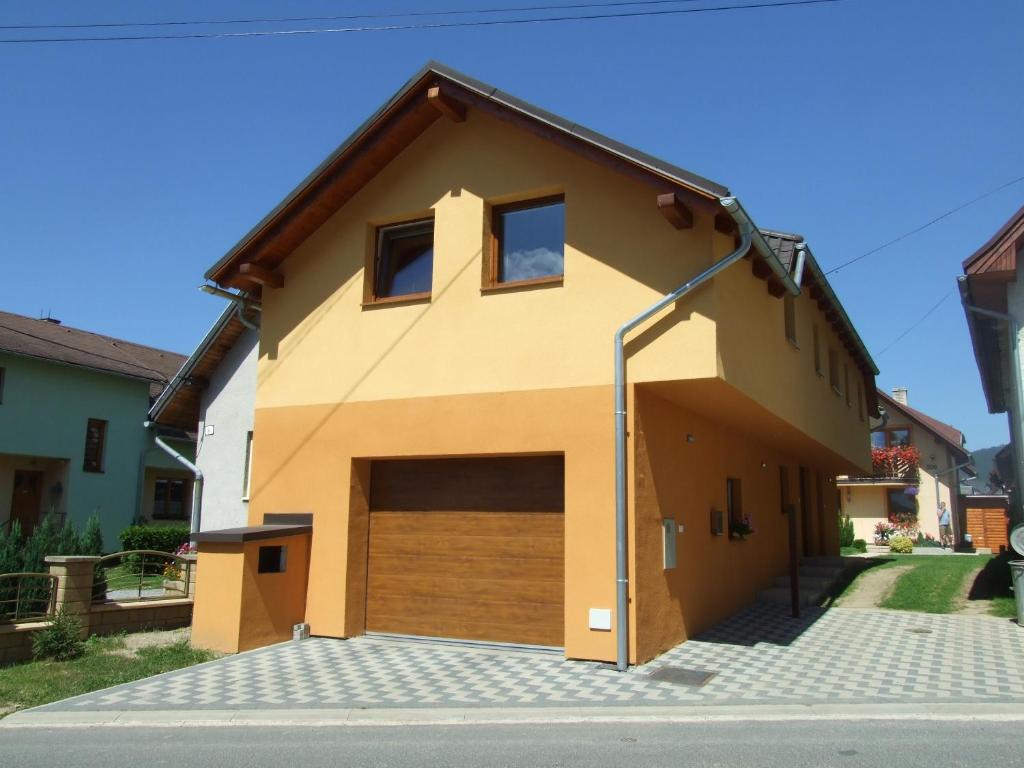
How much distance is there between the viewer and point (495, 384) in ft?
32.3

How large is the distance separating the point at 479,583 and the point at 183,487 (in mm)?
20284

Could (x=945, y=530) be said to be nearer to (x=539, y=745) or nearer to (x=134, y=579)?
(x=134, y=579)

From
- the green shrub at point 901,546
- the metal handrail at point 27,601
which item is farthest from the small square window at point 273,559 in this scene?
the green shrub at point 901,546

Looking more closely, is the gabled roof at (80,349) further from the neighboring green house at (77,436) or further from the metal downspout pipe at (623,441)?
the metal downspout pipe at (623,441)

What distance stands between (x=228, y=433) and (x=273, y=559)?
8.97 m

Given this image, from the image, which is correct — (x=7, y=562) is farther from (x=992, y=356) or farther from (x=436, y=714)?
(x=992, y=356)

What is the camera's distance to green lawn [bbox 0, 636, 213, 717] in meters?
7.74

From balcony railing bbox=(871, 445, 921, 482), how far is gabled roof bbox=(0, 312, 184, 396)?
2900 centimetres

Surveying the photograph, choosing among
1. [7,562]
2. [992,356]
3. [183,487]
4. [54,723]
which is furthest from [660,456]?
[183,487]

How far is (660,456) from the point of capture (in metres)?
9.70

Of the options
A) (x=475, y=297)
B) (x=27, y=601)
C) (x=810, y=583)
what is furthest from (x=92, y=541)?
(x=810, y=583)

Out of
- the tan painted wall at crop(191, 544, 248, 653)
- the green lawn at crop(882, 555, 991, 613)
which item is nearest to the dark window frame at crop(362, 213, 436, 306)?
the tan painted wall at crop(191, 544, 248, 653)

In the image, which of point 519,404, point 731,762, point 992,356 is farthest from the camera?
point 992,356

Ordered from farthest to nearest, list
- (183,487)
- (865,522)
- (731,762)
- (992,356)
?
(865,522), (183,487), (992,356), (731,762)
